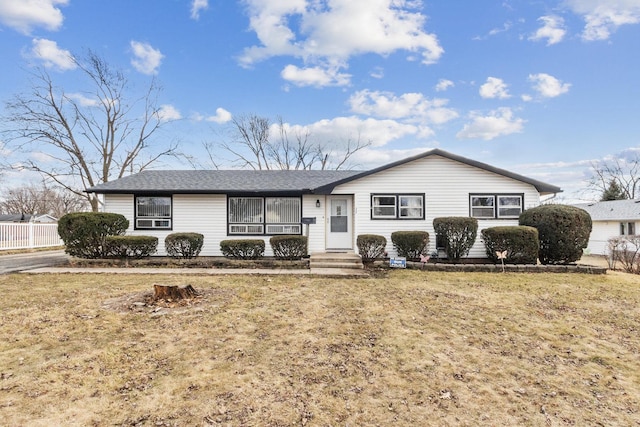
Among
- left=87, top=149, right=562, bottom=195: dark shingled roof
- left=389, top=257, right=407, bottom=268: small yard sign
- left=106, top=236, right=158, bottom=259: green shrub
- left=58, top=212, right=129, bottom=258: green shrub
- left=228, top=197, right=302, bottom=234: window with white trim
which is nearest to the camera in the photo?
left=389, top=257, right=407, bottom=268: small yard sign

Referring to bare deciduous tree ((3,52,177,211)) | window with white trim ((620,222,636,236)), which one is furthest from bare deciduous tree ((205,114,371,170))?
window with white trim ((620,222,636,236))

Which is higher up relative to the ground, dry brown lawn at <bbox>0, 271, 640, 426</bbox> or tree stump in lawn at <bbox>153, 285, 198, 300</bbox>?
tree stump in lawn at <bbox>153, 285, 198, 300</bbox>

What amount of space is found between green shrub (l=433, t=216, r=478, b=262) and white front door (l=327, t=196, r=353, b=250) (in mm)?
3478

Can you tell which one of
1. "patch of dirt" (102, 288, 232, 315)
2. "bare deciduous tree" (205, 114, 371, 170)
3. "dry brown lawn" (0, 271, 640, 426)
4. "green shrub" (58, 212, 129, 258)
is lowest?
"dry brown lawn" (0, 271, 640, 426)

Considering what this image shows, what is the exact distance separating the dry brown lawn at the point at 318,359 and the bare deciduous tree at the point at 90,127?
22200 millimetres

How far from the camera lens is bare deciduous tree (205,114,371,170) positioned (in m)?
33.5

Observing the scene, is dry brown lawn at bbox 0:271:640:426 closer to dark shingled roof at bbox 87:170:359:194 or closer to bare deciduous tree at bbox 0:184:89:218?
dark shingled roof at bbox 87:170:359:194

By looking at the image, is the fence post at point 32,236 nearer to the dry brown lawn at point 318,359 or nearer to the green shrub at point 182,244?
the green shrub at point 182,244

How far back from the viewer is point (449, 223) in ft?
36.6

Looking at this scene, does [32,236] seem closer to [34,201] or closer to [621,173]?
[34,201]

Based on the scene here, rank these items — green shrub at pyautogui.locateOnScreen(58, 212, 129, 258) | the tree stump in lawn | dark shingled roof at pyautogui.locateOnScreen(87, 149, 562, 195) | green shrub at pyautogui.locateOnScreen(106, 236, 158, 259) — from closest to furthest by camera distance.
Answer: the tree stump in lawn → green shrub at pyautogui.locateOnScreen(58, 212, 129, 258) → green shrub at pyautogui.locateOnScreen(106, 236, 158, 259) → dark shingled roof at pyautogui.locateOnScreen(87, 149, 562, 195)

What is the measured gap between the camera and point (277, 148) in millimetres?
34531

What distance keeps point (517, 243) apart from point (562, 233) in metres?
1.49

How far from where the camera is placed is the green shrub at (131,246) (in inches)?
439
